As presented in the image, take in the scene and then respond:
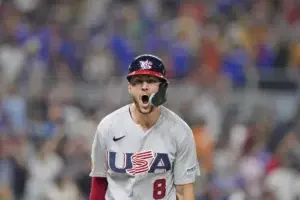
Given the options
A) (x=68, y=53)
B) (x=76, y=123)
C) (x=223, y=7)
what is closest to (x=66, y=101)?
(x=76, y=123)

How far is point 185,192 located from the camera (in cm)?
816

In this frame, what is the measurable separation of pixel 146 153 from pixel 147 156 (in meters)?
0.02

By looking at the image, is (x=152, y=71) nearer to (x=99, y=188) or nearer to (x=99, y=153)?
(x=99, y=153)

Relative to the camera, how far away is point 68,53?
1634 centimetres

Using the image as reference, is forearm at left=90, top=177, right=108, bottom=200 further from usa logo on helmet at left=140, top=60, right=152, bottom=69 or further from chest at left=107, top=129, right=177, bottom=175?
usa logo on helmet at left=140, top=60, right=152, bottom=69

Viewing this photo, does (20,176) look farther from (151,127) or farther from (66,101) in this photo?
(151,127)

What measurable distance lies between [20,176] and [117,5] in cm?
521

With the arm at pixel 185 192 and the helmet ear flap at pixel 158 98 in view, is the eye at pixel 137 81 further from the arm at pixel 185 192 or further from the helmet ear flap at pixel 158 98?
the arm at pixel 185 192

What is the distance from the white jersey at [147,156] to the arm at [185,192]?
48mm

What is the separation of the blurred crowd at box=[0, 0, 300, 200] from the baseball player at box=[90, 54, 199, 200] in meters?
4.44

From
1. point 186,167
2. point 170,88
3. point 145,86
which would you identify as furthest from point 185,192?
point 170,88

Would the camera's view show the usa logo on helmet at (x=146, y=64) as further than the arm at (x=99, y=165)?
No

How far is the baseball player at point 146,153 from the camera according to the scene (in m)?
8.02

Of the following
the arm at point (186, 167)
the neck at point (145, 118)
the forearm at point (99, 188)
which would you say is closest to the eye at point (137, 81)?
the neck at point (145, 118)
